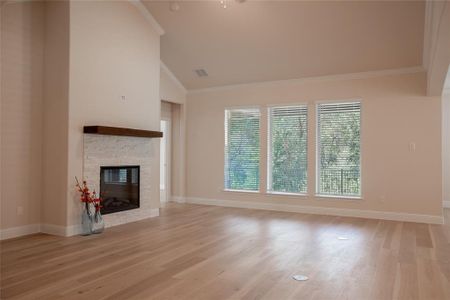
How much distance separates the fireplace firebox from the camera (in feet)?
18.6

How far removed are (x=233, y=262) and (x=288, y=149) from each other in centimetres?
413

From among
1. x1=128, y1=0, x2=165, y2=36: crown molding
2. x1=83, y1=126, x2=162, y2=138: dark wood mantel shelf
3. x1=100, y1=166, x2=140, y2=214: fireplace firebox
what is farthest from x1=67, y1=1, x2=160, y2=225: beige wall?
x1=100, y1=166, x2=140, y2=214: fireplace firebox

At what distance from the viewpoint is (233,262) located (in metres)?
3.88

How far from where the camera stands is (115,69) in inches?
228

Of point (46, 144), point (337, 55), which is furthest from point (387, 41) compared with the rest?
point (46, 144)

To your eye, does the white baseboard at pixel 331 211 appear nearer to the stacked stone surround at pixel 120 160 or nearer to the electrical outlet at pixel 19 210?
the stacked stone surround at pixel 120 160

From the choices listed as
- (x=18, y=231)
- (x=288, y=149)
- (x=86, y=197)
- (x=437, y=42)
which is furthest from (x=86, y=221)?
(x=437, y=42)

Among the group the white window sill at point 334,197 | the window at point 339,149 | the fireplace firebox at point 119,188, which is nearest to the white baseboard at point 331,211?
the white window sill at point 334,197

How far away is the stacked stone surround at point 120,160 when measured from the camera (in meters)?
5.38

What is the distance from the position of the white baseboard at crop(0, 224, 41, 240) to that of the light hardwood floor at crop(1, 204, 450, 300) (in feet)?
0.75

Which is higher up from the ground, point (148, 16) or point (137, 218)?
point (148, 16)

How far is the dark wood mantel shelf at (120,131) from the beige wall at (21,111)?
2.72 feet

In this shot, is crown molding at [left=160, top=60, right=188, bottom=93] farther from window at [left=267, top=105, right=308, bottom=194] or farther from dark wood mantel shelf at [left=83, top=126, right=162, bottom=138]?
window at [left=267, top=105, right=308, bottom=194]

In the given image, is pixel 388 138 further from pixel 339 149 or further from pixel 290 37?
pixel 290 37
